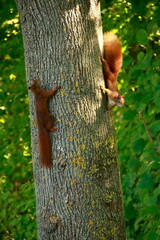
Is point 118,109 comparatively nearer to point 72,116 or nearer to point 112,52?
point 112,52

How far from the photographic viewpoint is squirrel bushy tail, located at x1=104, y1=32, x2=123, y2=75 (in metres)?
2.62

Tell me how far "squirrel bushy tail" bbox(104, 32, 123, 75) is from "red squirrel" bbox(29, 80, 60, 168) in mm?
527

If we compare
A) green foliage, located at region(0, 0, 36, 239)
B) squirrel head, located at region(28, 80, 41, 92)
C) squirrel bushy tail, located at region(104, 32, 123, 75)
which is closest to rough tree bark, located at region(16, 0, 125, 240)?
squirrel head, located at region(28, 80, 41, 92)

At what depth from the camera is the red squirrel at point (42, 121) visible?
227cm

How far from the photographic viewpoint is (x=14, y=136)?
4.63 meters

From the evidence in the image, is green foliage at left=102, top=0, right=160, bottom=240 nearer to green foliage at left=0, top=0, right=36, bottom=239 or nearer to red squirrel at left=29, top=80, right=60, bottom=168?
red squirrel at left=29, top=80, right=60, bottom=168

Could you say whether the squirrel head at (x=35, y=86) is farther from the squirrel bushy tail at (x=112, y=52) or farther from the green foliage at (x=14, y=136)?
the green foliage at (x=14, y=136)

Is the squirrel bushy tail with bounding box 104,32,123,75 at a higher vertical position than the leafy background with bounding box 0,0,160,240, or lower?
higher

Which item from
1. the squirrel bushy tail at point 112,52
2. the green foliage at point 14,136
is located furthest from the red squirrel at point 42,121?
the green foliage at point 14,136

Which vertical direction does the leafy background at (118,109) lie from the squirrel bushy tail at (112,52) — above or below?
below

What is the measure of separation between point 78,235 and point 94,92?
0.88 meters

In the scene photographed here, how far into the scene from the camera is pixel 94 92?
2379 millimetres

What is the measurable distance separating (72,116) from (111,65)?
0.57 m

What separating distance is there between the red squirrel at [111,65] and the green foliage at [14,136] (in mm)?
1335
